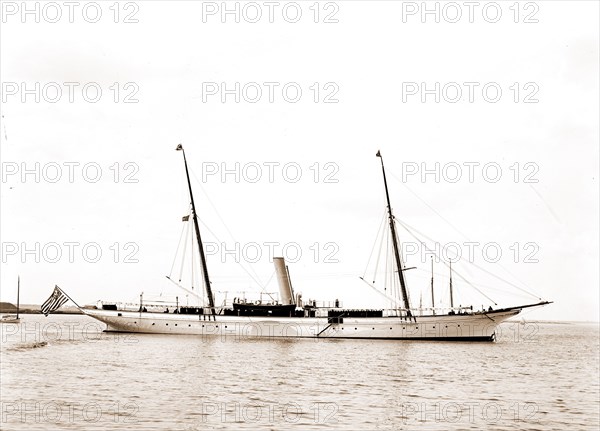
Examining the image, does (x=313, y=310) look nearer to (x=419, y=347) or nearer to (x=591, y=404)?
(x=419, y=347)

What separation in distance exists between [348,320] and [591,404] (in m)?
38.4

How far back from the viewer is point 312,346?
6225 cm

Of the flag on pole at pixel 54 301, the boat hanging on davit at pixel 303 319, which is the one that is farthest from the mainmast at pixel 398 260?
the flag on pole at pixel 54 301

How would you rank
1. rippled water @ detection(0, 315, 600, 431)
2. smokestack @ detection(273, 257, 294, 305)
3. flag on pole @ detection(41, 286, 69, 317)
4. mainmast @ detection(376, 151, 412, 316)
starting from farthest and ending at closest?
smokestack @ detection(273, 257, 294, 305) < mainmast @ detection(376, 151, 412, 316) < flag on pole @ detection(41, 286, 69, 317) < rippled water @ detection(0, 315, 600, 431)

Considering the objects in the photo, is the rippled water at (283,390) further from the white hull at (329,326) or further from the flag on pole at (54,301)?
the white hull at (329,326)

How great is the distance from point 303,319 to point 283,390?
3831 cm

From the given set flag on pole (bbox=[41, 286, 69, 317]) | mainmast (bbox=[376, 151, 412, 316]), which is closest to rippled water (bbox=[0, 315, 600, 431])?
flag on pole (bbox=[41, 286, 69, 317])

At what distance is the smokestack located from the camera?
74250 mm

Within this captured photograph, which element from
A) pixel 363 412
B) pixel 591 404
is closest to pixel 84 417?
pixel 363 412

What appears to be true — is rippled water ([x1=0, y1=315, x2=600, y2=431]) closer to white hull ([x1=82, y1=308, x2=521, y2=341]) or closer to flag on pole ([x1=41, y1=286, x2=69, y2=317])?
flag on pole ([x1=41, y1=286, x2=69, y2=317])

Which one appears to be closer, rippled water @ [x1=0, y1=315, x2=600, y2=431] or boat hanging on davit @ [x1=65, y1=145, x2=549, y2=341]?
rippled water @ [x1=0, y1=315, x2=600, y2=431]

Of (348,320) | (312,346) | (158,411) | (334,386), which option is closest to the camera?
(158,411)

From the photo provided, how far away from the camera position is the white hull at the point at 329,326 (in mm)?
69000

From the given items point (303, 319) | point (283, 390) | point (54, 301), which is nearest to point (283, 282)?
point (303, 319)
